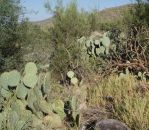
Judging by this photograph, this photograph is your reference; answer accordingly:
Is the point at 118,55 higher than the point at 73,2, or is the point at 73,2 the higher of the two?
the point at 73,2

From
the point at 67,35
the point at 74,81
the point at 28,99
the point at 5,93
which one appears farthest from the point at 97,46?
the point at 5,93

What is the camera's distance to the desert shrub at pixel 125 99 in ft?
22.9

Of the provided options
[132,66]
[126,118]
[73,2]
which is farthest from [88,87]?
[73,2]

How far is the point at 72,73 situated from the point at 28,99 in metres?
2.86

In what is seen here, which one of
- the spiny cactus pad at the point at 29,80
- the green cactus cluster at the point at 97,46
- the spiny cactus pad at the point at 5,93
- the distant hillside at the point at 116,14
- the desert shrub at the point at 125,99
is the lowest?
the desert shrub at the point at 125,99

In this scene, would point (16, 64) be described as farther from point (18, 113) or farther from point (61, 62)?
point (18, 113)

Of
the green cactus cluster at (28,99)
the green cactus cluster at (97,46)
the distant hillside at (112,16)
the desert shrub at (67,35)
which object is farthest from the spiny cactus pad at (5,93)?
the distant hillside at (112,16)

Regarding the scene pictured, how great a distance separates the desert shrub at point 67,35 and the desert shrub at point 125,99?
1505 mm

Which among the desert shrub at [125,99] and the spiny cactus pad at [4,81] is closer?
the desert shrub at [125,99]

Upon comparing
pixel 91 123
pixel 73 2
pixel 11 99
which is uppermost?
pixel 73 2

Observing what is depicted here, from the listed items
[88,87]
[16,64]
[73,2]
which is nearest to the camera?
[88,87]

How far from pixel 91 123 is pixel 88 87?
1.98m

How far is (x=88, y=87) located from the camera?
30.9 feet

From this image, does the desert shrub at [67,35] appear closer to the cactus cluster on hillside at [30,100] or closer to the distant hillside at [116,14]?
the distant hillside at [116,14]
